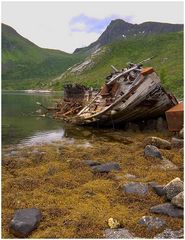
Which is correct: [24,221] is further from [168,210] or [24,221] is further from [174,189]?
[174,189]

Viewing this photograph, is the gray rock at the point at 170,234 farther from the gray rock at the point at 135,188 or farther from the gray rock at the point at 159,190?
the gray rock at the point at 135,188

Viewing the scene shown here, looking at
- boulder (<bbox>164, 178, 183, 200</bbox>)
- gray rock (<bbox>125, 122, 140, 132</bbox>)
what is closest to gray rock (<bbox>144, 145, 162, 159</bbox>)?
boulder (<bbox>164, 178, 183, 200</bbox>)

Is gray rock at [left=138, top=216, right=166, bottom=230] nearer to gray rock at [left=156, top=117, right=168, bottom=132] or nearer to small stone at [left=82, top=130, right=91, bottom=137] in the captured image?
small stone at [left=82, top=130, right=91, bottom=137]

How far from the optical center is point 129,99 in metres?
29.7

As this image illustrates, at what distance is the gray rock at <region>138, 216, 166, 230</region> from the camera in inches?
410

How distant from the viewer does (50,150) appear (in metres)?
21.5

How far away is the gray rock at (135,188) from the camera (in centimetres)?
1309

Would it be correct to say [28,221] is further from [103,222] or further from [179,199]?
[179,199]

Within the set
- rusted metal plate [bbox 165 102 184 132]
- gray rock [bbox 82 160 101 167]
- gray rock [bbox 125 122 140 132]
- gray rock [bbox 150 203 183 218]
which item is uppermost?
rusted metal plate [bbox 165 102 184 132]

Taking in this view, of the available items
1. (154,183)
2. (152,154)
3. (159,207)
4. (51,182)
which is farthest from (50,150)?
(159,207)

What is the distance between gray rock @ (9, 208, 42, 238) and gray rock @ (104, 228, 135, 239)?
6.19ft

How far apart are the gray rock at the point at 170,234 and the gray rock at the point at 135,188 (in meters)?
2.81

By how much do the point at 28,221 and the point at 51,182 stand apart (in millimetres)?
3872

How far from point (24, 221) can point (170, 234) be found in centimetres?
370
